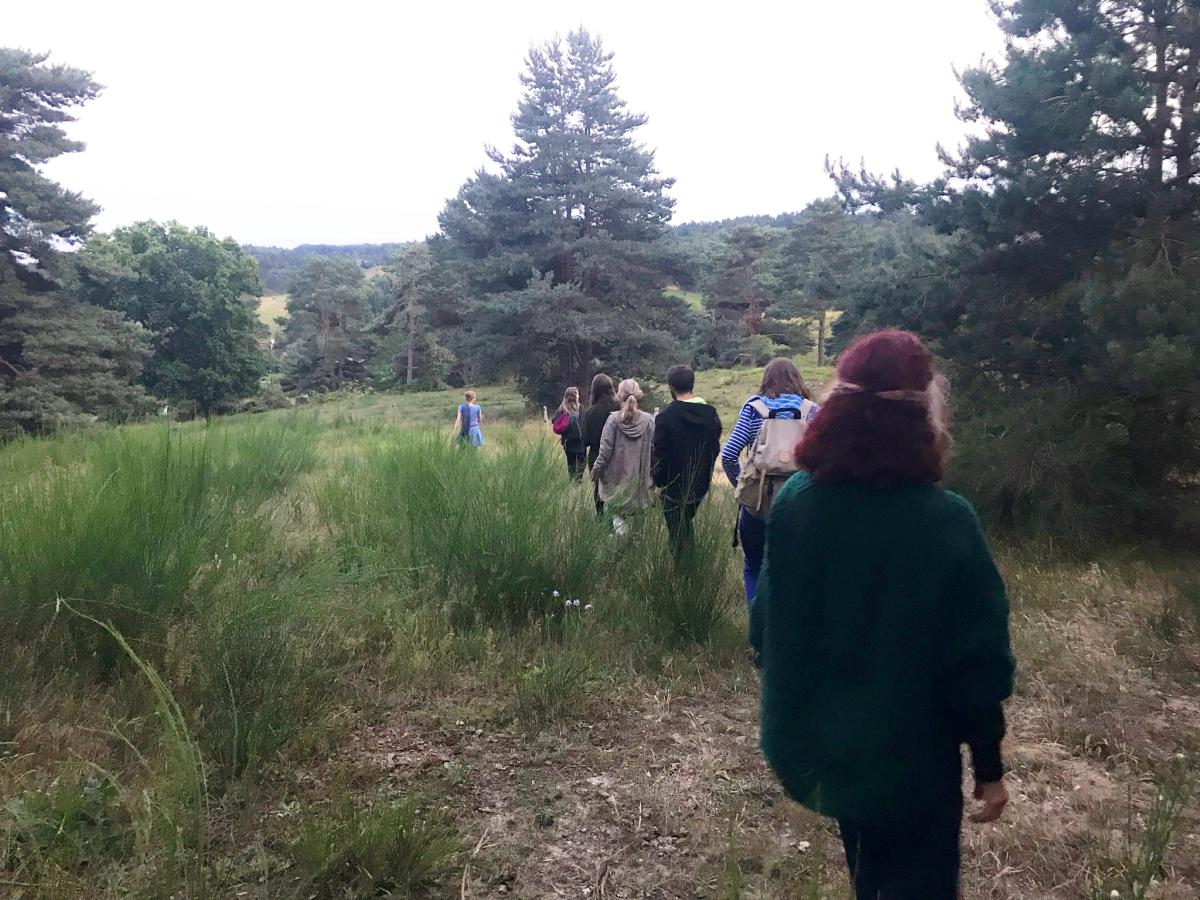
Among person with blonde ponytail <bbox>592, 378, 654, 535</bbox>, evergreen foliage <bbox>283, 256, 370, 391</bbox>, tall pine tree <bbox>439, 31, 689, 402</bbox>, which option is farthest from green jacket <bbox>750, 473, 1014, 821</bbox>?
evergreen foliage <bbox>283, 256, 370, 391</bbox>

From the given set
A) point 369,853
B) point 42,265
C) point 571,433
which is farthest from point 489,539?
point 42,265

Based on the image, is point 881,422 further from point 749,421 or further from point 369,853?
point 749,421

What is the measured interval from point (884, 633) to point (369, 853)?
180 centimetres

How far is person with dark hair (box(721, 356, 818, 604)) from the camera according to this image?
444cm

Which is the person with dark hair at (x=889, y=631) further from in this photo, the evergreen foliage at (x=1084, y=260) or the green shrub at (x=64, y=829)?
the evergreen foliage at (x=1084, y=260)

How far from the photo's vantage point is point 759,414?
452 cm

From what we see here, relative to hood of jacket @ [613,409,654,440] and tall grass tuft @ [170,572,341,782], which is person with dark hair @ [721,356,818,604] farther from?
tall grass tuft @ [170,572,341,782]

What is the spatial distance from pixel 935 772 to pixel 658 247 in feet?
81.0

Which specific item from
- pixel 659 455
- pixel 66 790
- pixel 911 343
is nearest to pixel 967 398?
pixel 659 455

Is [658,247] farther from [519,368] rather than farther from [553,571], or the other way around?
[553,571]

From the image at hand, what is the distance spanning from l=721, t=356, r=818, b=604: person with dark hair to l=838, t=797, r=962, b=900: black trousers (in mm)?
2679

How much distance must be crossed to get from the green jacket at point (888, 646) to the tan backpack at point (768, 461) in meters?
2.55

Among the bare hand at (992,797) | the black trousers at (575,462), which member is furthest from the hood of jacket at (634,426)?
the bare hand at (992,797)

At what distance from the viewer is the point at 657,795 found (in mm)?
3107
